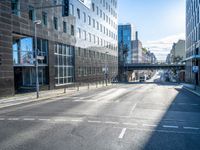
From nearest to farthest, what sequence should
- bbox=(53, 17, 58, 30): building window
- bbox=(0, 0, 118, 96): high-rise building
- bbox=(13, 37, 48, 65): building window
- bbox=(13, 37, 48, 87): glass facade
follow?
1. bbox=(0, 0, 118, 96): high-rise building
2. bbox=(13, 37, 48, 65): building window
3. bbox=(13, 37, 48, 87): glass facade
4. bbox=(53, 17, 58, 30): building window

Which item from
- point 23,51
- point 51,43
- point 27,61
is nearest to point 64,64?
point 51,43

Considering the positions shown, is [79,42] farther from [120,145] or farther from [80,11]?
[120,145]

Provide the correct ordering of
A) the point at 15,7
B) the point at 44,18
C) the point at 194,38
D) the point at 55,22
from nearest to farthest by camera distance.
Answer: the point at 15,7
the point at 44,18
the point at 55,22
the point at 194,38

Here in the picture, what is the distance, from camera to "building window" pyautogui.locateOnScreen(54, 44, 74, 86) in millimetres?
33950

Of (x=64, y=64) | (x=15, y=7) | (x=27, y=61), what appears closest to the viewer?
(x=15, y=7)

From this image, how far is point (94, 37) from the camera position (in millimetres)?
52000

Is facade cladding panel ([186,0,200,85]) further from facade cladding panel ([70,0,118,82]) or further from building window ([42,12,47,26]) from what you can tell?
building window ([42,12,47,26])

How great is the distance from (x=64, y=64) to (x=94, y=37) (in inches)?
671

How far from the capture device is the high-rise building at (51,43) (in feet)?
73.8

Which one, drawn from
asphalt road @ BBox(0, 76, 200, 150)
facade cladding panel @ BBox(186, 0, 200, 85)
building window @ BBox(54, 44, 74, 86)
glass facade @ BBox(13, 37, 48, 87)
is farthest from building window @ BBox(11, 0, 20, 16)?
facade cladding panel @ BBox(186, 0, 200, 85)

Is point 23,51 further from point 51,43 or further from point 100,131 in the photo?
point 100,131

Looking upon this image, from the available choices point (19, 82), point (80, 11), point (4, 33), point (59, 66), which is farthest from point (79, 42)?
point (4, 33)

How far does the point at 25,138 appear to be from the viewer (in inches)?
328

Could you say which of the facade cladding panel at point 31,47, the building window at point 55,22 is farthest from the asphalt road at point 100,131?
the building window at point 55,22
